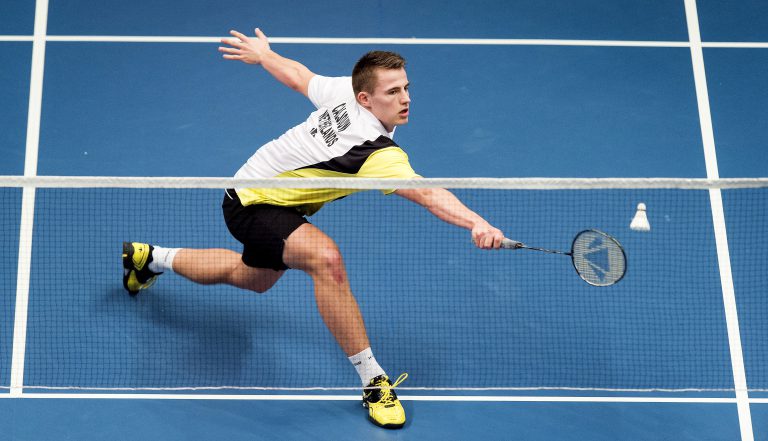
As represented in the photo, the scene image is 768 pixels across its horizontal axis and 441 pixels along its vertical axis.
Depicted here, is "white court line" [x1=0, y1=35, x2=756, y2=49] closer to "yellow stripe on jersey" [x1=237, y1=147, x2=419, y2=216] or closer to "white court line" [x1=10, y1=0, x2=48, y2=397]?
"white court line" [x1=10, y1=0, x2=48, y2=397]

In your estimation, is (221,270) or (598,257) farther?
(221,270)

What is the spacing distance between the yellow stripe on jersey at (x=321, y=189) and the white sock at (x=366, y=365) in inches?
34.1

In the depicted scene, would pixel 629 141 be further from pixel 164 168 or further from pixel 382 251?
pixel 164 168

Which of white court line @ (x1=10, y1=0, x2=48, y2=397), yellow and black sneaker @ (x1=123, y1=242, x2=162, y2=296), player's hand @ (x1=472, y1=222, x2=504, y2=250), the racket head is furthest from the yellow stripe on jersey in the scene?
white court line @ (x1=10, y1=0, x2=48, y2=397)

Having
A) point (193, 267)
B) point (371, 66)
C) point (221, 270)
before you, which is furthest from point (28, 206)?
point (371, 66)

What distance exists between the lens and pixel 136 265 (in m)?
6.80

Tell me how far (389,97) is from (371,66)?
190 mm

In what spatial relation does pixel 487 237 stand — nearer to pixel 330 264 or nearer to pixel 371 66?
pixel 330 264

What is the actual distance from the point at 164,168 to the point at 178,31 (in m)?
1.39

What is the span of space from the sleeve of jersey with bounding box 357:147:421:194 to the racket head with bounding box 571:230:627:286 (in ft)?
3.18

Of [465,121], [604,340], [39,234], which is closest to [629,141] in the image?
[465,121]

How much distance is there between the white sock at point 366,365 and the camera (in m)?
6.27

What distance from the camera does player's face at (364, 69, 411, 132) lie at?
6.07 metres

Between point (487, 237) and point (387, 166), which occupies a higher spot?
point (387, 166)
